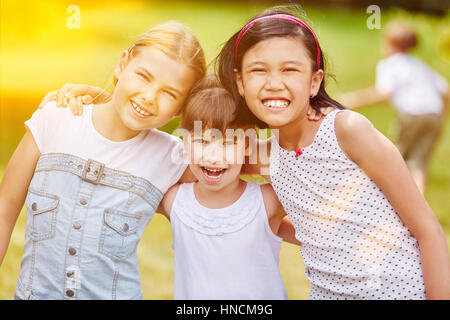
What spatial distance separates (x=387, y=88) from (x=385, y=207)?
308cm

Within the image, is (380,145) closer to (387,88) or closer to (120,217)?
(120,217)

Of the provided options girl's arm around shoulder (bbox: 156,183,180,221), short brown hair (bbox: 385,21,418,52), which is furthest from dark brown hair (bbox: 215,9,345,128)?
short brown hair (bbox: 385,21,418,52)

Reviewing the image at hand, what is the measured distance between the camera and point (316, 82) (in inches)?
64.9

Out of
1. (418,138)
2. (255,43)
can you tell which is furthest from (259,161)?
(418,138)

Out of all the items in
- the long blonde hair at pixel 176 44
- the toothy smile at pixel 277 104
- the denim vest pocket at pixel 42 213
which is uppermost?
the long blonde hair at pixel 176 44

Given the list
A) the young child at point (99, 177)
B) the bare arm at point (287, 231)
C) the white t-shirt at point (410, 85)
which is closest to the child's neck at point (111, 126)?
the young child at point (99, 177)

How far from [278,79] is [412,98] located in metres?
3.10

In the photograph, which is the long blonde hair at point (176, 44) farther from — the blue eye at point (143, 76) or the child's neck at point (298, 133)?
the child's neck at point (298, 133)

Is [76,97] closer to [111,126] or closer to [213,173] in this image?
[111,126]

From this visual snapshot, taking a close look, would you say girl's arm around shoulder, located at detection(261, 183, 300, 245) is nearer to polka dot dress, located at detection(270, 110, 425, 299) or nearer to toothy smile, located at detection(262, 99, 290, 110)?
polka dot dress, located at detection(270, 110, 425, 299)

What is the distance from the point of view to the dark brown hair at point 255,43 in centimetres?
157

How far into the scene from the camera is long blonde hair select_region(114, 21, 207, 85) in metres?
1.64

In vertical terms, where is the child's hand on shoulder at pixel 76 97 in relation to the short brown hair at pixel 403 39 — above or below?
below
